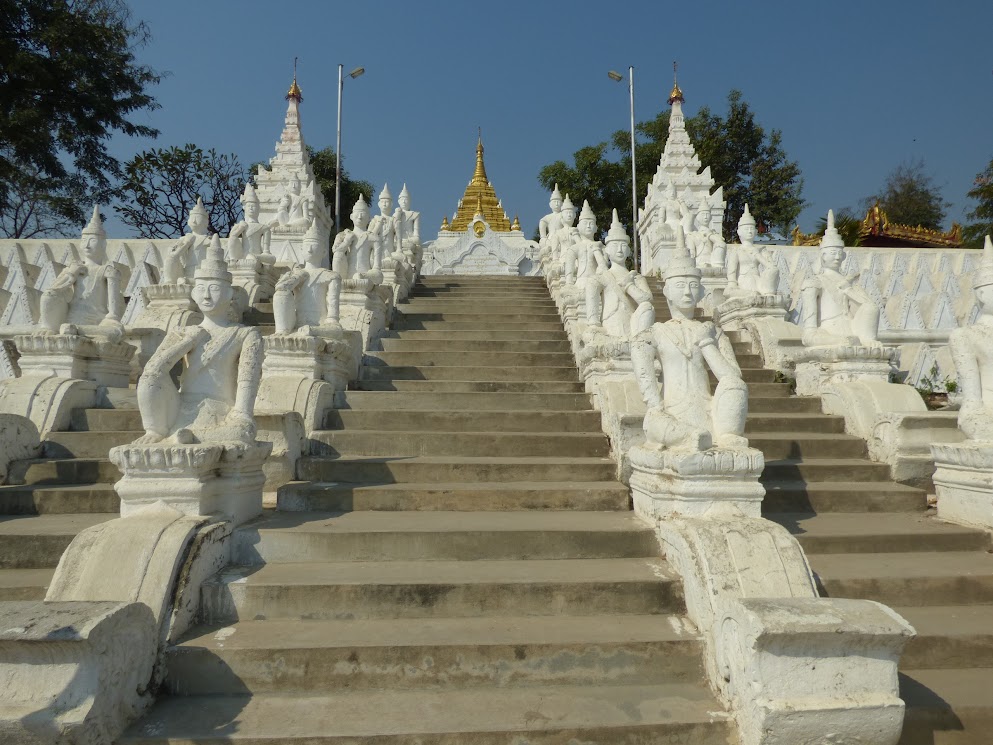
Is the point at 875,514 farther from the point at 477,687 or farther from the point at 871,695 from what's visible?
the point at 477,687

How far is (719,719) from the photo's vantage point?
2.80m

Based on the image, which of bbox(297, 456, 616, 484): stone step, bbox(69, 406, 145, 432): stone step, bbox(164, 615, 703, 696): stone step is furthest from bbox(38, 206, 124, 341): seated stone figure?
bbox(164, 615, 703, 696): stone step

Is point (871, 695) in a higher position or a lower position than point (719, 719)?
higher

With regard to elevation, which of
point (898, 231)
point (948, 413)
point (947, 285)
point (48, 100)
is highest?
point (48, 100)

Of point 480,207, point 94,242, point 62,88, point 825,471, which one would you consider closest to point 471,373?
point 825,471

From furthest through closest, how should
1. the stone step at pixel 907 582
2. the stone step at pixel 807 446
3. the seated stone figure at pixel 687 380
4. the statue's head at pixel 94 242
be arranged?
the statue's head at pixel 94 242
the stone step at pixel 807 446
the seated stone figure at pixel 687 380
the stone step at pixel 907 582

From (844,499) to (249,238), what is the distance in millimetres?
10771

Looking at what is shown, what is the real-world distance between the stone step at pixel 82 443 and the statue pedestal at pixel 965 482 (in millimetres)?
6627

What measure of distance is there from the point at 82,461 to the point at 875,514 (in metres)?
6.46

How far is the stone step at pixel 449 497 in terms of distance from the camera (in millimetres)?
4656

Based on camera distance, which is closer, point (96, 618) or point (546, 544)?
point (96, 618)

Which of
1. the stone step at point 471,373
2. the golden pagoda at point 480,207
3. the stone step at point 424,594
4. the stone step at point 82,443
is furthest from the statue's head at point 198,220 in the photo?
the golden pagoda at point 480,207

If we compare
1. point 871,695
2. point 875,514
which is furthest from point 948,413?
point 871,695

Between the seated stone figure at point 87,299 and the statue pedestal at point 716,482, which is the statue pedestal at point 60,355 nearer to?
the seated stone figure at point 87,299
